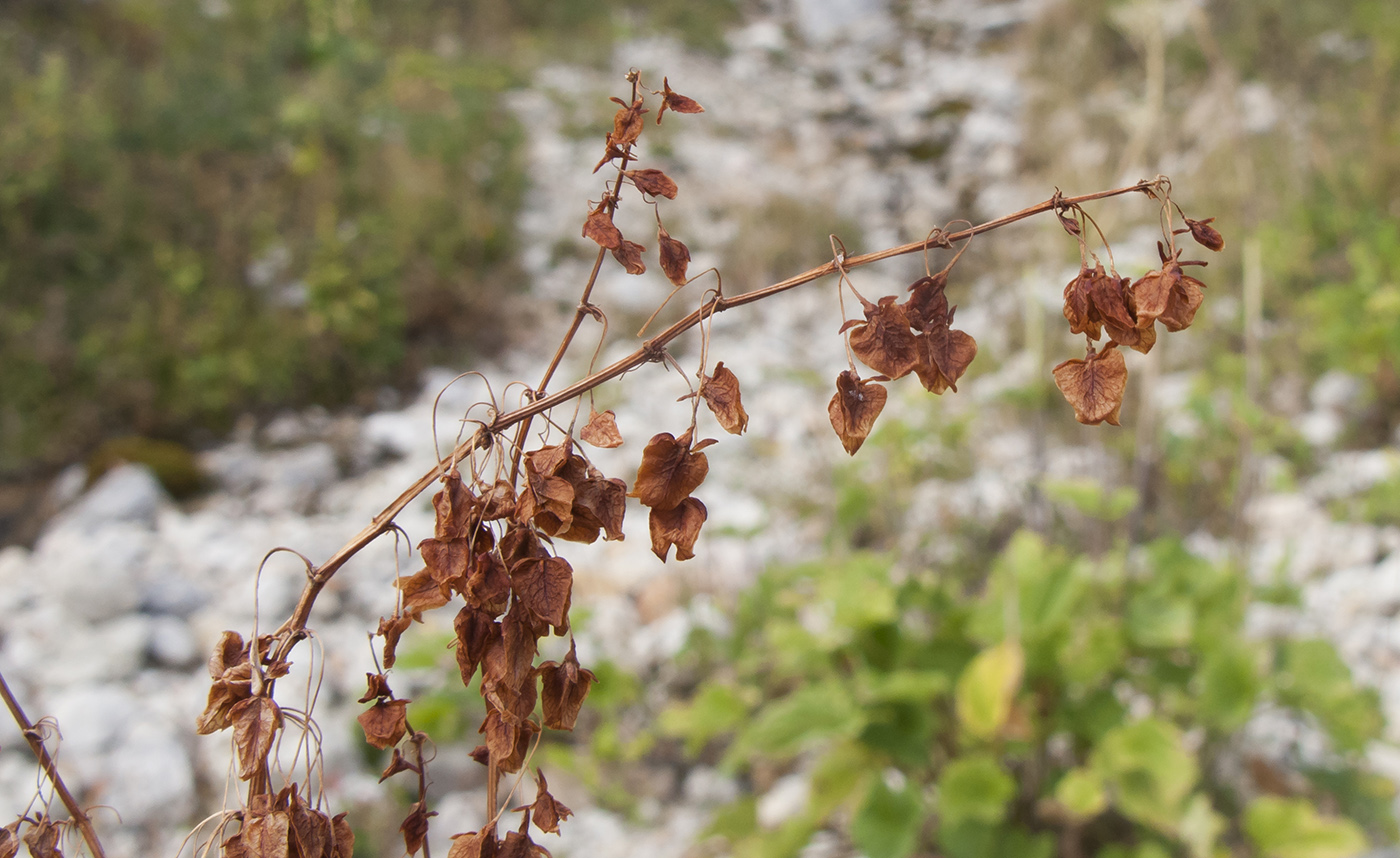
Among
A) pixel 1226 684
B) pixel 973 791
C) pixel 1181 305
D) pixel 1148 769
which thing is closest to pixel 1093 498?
pixel 1226 684

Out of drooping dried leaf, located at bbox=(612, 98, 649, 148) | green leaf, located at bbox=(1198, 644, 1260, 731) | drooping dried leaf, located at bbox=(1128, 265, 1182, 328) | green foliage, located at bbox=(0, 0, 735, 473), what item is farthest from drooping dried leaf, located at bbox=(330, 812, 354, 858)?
green foliage, located at bbox=(0, 0, 735, 473)

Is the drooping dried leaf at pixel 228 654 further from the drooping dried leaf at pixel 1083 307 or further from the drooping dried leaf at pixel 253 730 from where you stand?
the drooping dried leaf at pixel 1083 307

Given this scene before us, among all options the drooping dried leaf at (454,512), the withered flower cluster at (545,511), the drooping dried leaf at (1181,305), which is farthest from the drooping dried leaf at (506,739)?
the drooping dried leaf at (1181,305)

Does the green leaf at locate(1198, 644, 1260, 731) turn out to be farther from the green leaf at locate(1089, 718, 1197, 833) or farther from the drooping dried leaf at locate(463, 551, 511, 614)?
the drooping dried leaf at locate(463, 551, 511, 614)

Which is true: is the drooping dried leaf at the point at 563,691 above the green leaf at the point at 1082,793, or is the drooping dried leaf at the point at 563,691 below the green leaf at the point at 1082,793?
below

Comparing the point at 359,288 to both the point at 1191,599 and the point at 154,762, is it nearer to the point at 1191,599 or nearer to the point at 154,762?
the point at 154,762

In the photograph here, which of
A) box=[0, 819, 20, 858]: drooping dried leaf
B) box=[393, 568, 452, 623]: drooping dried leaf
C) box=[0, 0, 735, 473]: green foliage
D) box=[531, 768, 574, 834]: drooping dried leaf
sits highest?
box=[0, 0, 735, 473]: green foliage

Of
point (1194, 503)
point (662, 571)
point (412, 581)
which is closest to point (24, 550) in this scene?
point (662, 571)

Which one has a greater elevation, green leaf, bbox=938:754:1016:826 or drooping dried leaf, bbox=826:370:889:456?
green leaf, bbox=938:754:1016:826
